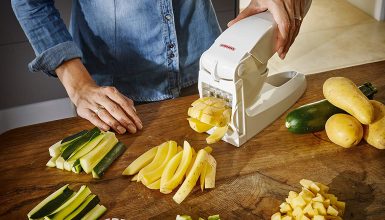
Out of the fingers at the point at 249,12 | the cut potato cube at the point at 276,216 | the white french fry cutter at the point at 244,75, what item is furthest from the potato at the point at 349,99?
the cut potato cube at the point at 276,216

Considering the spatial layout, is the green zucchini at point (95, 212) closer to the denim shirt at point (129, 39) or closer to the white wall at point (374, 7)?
the denim shirt at point (129, 39)

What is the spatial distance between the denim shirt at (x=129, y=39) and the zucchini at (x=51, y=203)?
2.07ft

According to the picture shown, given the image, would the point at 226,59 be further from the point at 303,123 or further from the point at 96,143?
the point at 96,143

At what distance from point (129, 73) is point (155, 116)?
35cm

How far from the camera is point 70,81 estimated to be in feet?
6.55

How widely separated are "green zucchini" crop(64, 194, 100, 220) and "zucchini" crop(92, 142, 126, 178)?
0.12 metres

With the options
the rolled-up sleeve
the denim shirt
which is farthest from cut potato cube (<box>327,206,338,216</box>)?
the rolled-up sleeve

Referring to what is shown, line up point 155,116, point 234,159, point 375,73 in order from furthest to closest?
point 375,73
point 155,116
point 234,159

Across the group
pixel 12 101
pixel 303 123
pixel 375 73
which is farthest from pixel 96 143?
pixel 12 101

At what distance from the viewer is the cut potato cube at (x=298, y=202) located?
1.40 metres

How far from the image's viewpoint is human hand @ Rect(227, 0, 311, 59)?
5.72 feet

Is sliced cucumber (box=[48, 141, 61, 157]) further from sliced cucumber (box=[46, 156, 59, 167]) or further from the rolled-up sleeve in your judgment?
the rolled-up sleeve

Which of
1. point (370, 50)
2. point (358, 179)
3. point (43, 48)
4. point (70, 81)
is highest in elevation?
point (43, 48)

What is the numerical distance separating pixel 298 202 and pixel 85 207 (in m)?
0.64
